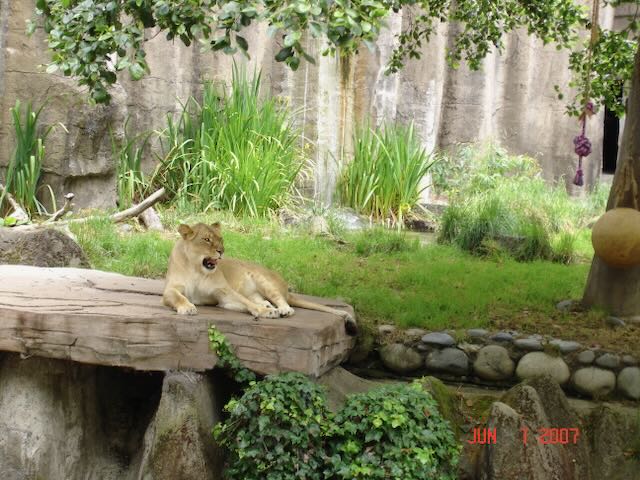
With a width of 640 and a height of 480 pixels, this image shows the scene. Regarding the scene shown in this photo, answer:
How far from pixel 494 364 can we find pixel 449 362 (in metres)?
0.31

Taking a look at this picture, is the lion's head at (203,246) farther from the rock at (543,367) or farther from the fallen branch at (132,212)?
the fallen branch at (132,212)

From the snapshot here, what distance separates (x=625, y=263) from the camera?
6.70 meters

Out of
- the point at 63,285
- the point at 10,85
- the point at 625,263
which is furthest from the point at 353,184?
the point at 63,285

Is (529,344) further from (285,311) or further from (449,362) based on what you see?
(285,311)

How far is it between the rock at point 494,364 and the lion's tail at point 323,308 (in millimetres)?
1004

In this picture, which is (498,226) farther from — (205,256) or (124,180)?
(205,256)

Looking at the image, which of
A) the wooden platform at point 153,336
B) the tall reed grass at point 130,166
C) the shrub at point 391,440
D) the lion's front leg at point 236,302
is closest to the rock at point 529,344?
the shrub at point 391,440

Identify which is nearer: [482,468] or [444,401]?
[482,468]

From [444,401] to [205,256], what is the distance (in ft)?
5.65

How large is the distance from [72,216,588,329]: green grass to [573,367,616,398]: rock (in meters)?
0.95

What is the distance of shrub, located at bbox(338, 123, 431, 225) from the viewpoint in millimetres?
11344

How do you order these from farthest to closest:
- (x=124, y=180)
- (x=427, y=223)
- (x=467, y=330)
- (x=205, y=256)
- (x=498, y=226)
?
(x=427, y=223) < (x=124, y=180) < (x=498, y=226) < (x=467, y=330) < (x=205, y=256)

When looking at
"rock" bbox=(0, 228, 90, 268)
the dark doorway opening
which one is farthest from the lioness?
the dark doorway opening

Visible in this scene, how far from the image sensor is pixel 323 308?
220 inches
